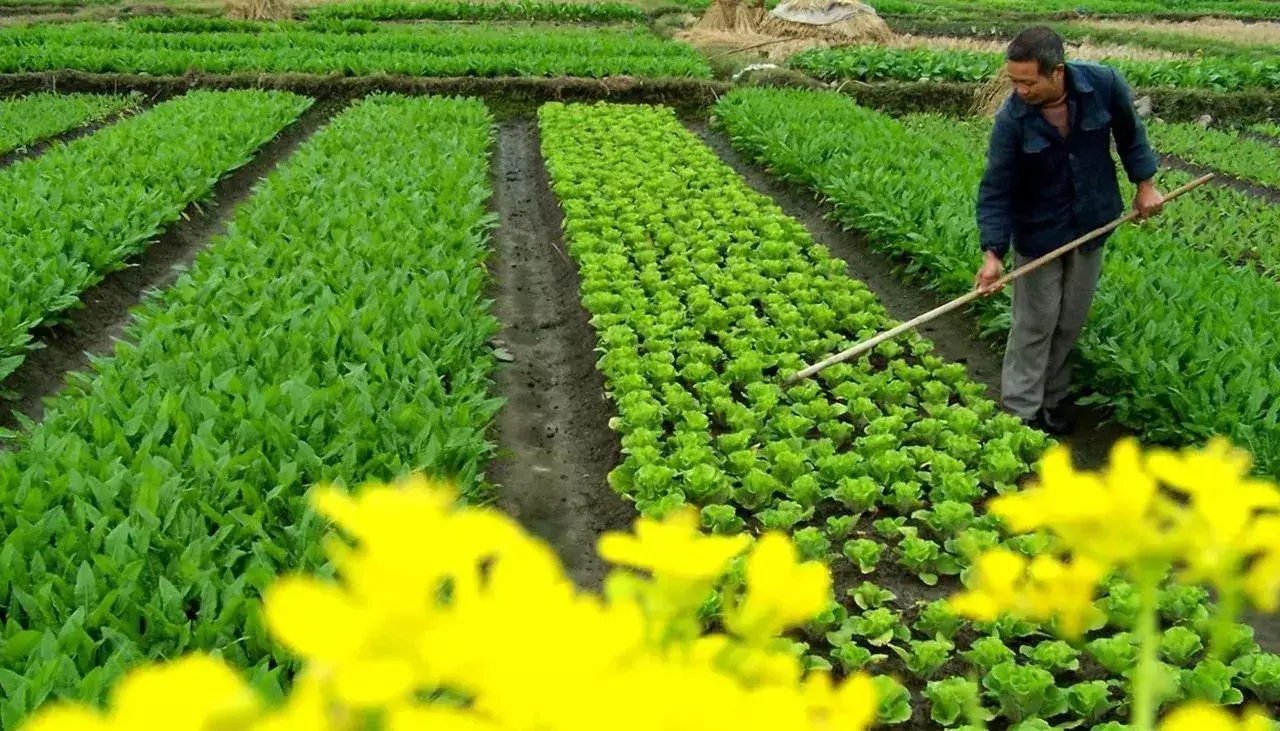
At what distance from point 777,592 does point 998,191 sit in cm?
436

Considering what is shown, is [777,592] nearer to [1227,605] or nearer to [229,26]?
[1227,605]

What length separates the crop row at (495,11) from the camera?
2617 centimetres

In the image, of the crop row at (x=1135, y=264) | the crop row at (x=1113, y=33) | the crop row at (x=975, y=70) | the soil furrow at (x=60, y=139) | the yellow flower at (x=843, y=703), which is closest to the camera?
the yellow flower at (x=843, y=703)

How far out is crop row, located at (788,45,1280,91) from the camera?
15.9 m

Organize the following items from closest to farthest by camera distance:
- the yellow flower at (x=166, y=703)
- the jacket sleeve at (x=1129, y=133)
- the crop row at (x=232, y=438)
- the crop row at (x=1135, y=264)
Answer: the yellow flower at (x=166, y=703) < the crop row at (x=232, y=438) < the jacket sleeve at (x=1129, y=133) < the crop row at (x=1135, y=264)

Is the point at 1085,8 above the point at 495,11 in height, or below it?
above

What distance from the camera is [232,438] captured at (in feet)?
12.0

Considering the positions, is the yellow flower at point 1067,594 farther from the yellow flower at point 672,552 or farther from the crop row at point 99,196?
the crop row at point 99,196

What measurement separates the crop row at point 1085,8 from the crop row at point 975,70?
13249mm

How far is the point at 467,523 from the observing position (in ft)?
1.45

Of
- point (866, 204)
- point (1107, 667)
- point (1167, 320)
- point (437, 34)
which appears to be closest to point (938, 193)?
point (866, 204)

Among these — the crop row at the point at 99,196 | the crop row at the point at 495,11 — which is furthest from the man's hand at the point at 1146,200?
the crop row at the point at 495,11

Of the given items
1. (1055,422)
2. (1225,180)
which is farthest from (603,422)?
(1225,180)

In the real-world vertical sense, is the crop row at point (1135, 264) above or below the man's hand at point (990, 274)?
below
